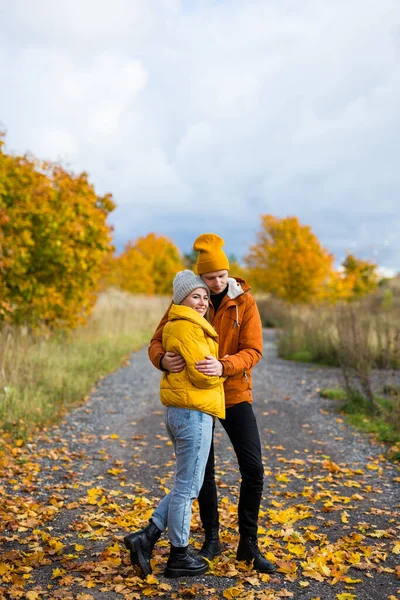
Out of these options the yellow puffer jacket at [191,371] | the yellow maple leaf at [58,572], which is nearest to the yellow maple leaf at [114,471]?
the yellow maple leaf at [58,572]

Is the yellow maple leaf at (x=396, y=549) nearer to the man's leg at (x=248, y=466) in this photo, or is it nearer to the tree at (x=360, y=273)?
the man's leg at (x=248, y=466)

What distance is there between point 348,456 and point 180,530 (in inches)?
152

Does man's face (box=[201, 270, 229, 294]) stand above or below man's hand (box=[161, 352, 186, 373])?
above

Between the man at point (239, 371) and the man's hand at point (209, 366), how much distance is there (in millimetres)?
166

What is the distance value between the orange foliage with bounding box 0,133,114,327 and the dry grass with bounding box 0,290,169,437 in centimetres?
66

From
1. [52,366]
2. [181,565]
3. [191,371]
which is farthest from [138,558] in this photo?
[52,366]

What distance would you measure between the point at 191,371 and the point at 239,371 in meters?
0.33

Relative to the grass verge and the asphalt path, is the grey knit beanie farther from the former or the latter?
the grass verge

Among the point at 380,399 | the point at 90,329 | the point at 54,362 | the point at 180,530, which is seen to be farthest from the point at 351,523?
the point at 90,329

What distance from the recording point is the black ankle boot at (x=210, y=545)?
12.7ft

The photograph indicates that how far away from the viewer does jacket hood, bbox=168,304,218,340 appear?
3.40m

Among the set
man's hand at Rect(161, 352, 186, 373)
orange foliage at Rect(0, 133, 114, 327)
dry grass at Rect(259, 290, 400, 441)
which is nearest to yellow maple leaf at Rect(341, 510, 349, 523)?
man's hand at Rect(161, 352, 186, 373)

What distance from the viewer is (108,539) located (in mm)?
4328

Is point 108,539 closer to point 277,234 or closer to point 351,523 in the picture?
point 351,523
